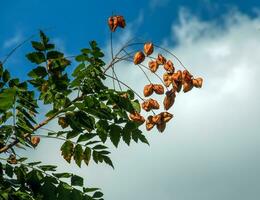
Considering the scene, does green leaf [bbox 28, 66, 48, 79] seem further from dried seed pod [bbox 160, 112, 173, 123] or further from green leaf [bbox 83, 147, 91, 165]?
dried seed pod [bbox 160, 112, 173, 123]

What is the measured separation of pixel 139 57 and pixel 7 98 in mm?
1493

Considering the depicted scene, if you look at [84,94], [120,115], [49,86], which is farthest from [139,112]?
[49,86]

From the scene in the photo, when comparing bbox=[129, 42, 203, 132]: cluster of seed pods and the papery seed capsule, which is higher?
bbox=[129, 42, 203, 132]: cluster of seed pods

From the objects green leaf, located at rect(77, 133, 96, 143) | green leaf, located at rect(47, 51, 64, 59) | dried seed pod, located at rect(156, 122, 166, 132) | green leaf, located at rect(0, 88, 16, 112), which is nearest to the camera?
green leaf, located at rect(0, 88, 16, 112)

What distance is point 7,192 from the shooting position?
4828mm

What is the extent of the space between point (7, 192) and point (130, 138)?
3.92 feet

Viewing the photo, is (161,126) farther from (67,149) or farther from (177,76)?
(67,149)

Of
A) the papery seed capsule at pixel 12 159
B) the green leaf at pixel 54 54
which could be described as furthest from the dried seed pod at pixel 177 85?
the papery seed capsule at pixel 12 159

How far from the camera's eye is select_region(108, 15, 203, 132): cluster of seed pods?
17.4ft

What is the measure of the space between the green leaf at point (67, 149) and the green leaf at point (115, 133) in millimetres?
443

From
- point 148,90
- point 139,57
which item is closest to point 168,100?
point 148,90

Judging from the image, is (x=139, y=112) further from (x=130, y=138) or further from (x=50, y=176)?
(x=50, y=176)

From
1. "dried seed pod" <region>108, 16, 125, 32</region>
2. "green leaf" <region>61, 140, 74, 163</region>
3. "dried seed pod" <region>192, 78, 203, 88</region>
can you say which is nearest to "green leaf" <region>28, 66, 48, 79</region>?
"green leaf" <region>61, 140, 74, 163</region>

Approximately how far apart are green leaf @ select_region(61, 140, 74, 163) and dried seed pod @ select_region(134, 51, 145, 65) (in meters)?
1.07
